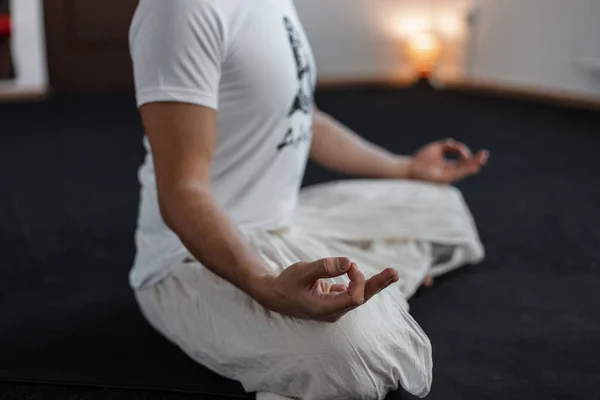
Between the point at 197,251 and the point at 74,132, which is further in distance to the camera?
the point at 74,132

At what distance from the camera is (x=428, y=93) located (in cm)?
421

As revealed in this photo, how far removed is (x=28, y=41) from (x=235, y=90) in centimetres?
324

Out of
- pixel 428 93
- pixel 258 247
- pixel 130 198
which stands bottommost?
pixel 428 93

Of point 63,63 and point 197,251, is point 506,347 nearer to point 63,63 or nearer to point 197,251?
point 197,251

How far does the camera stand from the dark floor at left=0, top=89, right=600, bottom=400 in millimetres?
1211

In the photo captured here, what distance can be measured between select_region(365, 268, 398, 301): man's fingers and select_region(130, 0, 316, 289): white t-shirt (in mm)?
332

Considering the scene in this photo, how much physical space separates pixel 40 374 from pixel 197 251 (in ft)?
1.17

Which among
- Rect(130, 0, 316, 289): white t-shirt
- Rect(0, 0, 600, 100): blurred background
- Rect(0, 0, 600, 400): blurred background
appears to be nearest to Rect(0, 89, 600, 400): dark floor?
Rect(0, 0, 600, 400): blurred background

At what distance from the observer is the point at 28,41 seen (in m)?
4.07

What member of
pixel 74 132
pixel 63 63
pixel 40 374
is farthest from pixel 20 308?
pixel 63 63

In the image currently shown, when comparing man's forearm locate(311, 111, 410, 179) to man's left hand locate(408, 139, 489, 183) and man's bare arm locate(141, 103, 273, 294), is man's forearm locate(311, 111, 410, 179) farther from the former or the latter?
man's bare arm locate(141, 103, 273, 294)

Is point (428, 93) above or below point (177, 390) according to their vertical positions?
below

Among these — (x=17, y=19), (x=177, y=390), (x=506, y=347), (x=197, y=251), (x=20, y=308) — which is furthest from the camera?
(x=17, y=19)

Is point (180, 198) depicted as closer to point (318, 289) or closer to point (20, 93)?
point (318, 289)
